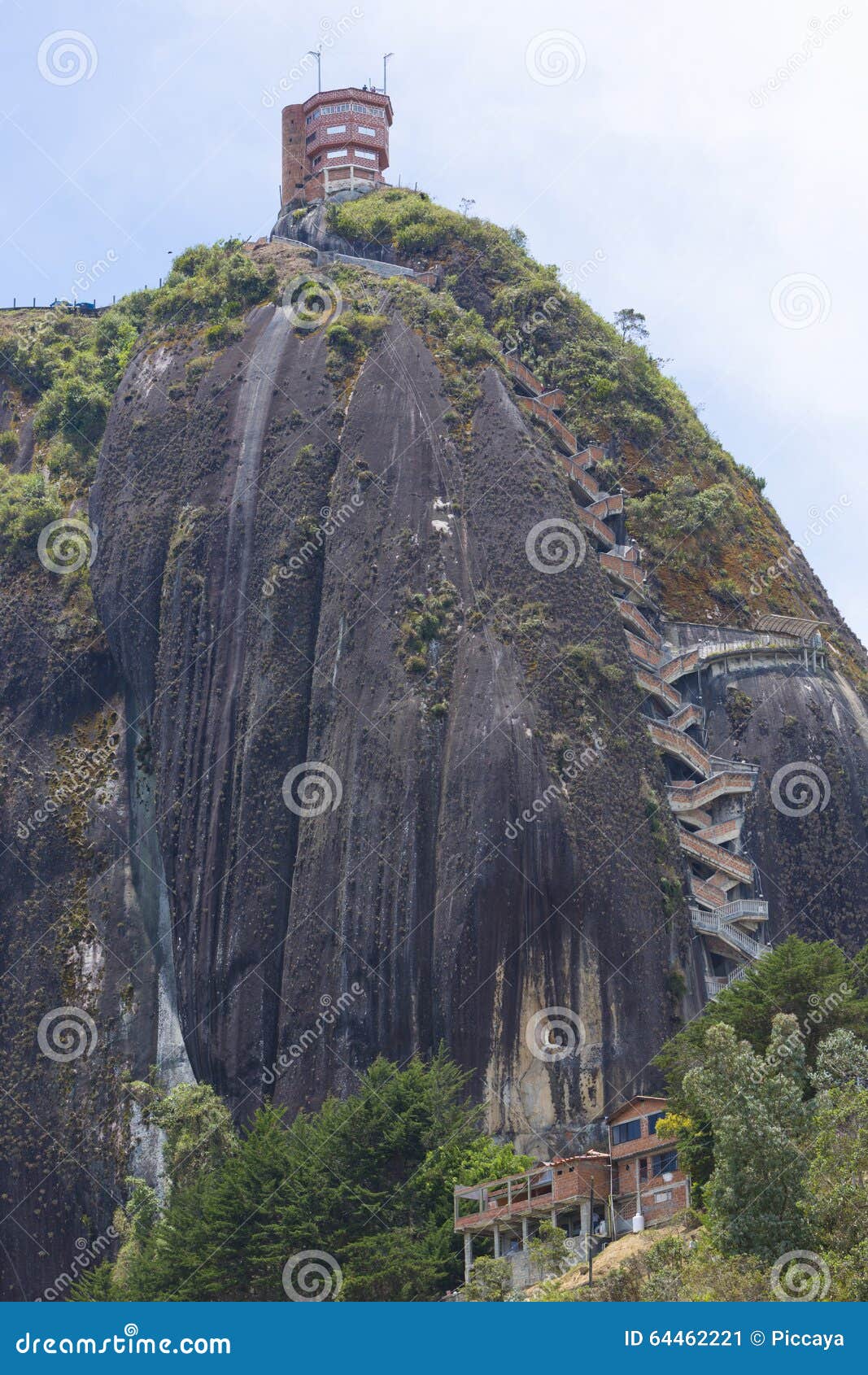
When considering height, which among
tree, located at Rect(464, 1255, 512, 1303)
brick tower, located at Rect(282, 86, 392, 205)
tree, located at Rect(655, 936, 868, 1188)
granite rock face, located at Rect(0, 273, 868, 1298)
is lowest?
tree, located at Rect(464, 1255, 512, 1303)

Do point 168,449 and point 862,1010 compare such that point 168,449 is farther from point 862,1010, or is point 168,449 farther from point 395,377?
point 862,1010

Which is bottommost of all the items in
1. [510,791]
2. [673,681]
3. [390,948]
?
[390,948]

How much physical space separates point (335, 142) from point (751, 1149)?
7233 centimetres

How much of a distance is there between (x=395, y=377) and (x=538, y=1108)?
1209 inches

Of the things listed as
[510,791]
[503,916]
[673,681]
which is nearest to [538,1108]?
[503,916]

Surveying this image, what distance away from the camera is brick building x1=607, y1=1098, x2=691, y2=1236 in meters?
50.6

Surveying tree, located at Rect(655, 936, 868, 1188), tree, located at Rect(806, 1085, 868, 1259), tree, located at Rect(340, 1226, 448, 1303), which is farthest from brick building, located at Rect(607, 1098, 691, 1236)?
tree, located at Rect(806, 1085, 868, 1259)

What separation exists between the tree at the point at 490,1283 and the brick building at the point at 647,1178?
12.4 feet

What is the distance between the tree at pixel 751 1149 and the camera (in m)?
43.8

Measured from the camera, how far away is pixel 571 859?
64.9 m

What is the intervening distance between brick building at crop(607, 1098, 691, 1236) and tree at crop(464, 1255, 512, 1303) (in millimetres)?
3767

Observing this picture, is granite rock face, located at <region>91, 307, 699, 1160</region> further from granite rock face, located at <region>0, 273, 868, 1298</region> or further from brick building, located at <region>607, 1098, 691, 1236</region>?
brick building, located at <region>607, 1098, 691, 1236</region>

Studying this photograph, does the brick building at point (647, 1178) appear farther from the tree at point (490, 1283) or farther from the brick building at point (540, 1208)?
the tree at point (490, 1283)

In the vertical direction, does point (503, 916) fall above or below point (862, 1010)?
above
